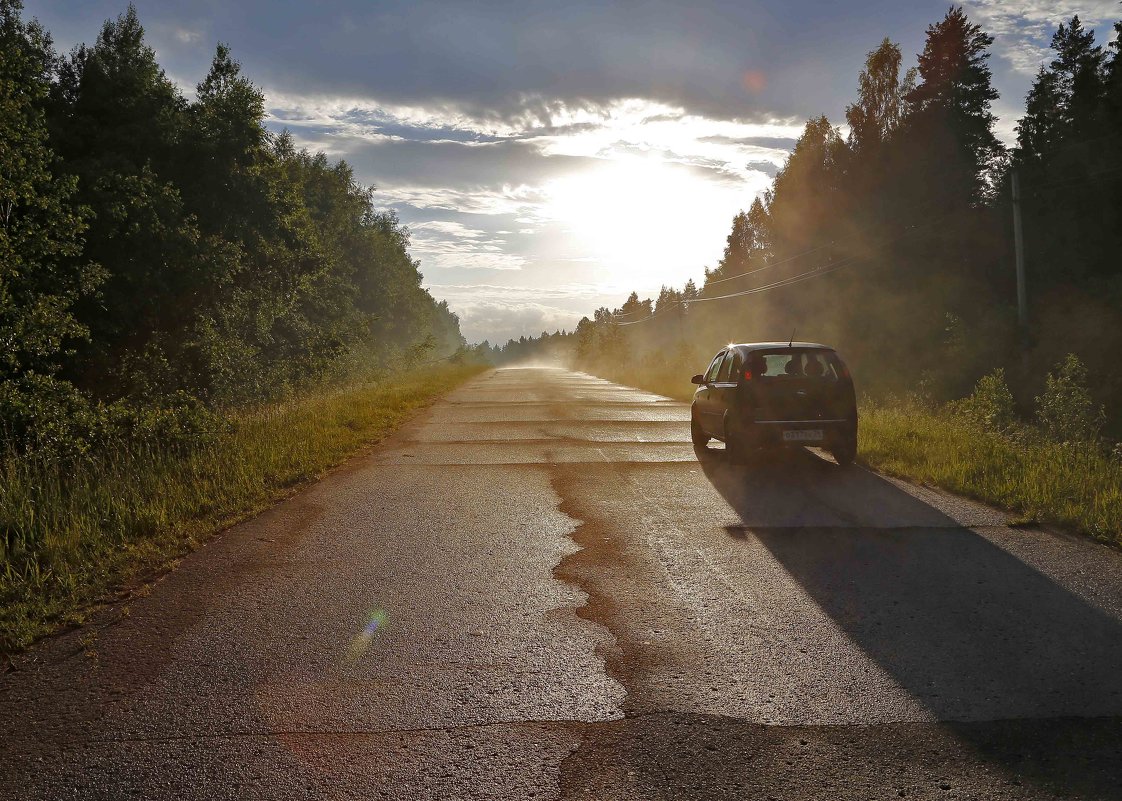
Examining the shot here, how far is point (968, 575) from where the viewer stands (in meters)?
5.61

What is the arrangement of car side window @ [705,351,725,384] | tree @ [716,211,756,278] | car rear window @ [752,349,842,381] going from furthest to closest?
tree @ [716,211,756,278] → car side window @ [705,351,725,384] → car rear window @ [752,349,842,381]

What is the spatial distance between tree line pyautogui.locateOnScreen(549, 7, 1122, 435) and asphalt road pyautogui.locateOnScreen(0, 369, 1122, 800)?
79.9 ft

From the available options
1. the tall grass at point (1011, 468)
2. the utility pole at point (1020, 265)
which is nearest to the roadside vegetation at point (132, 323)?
the tall grass at point (1011, 468)

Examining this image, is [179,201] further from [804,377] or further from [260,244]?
[804,377]

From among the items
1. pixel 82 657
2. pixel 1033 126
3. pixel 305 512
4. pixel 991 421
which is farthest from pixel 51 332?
pixel 1033 126

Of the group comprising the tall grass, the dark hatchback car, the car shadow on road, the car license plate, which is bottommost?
the car shadow on road

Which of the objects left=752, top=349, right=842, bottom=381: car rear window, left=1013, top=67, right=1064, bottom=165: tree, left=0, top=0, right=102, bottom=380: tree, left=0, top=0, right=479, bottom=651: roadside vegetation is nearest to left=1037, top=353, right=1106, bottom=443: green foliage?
left=752, top=349, right=842, bottom=381: car rear window

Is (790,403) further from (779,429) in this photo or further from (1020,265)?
(1020,265)

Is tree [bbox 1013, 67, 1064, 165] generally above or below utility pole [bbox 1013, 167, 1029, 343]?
above

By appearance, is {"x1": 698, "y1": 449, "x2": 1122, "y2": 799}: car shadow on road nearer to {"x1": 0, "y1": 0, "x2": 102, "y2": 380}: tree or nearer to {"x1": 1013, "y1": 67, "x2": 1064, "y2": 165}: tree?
{"x1": 0, "y1": 0, "x2": 102, "y2": 380}: tree

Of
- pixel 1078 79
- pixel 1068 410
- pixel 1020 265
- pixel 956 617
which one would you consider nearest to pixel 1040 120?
pixel 1078 79

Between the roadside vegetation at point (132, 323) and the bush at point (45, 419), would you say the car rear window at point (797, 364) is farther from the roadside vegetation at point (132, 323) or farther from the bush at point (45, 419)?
the bush at point (45, 419)

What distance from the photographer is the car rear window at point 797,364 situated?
1077 cm

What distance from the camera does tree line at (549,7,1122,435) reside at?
32406mm
